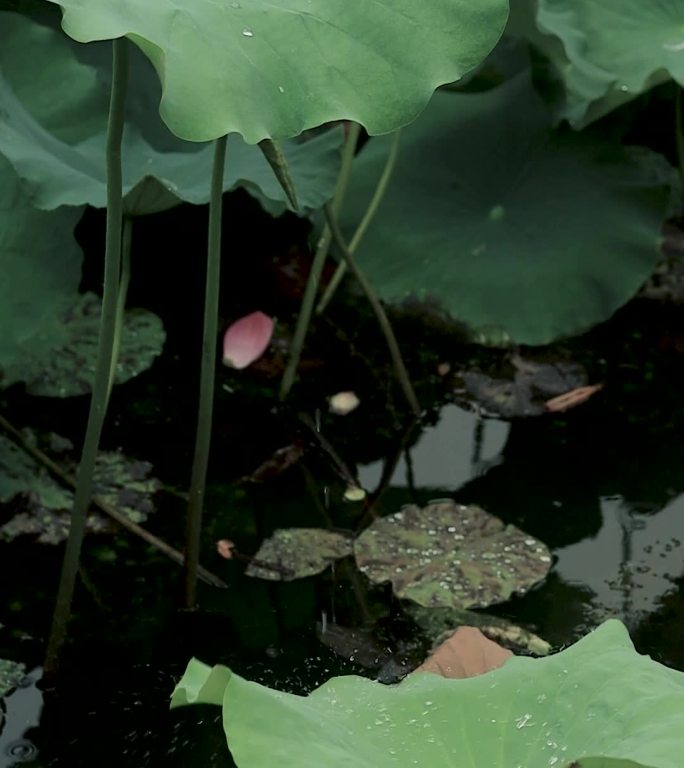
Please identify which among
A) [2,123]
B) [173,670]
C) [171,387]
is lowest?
[171,387]

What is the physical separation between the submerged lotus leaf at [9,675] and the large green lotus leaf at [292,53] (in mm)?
745

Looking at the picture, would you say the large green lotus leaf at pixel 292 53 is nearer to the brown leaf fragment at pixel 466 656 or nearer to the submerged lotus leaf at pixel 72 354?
the brown leaf fragment at pixel 466 656

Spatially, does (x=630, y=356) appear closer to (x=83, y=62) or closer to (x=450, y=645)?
(x=450, y=645)

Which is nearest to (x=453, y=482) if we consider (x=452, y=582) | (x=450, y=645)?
(x=452, y=582)

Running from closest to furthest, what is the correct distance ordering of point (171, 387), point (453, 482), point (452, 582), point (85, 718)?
point (85, 718) < point (452, 582) < point (453, 482) < point (171, 387)

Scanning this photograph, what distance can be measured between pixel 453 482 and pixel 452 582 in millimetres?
289

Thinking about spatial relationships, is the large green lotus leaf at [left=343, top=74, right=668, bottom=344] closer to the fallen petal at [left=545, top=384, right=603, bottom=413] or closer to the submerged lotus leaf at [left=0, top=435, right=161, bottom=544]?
the fallen petal at [left=545, top=384, right=603, bottom=413]

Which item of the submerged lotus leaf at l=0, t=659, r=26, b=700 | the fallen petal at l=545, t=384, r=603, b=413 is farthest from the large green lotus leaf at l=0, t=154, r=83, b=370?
the fallen petal at l=545, t=384, r=603, b=413

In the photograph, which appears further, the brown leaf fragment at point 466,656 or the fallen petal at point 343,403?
the fallen petal at point 343,403

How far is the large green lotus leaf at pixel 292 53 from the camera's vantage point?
93cm

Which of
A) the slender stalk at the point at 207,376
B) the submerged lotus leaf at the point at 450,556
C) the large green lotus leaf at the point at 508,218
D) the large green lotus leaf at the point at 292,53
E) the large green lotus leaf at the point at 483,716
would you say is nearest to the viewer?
the large green lotus leaf at the point at 483,716

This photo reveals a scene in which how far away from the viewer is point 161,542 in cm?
162

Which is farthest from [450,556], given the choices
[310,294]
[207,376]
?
[310,294]

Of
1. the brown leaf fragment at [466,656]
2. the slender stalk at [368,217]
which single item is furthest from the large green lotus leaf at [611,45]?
the brown leaf fragment at [466,656]
